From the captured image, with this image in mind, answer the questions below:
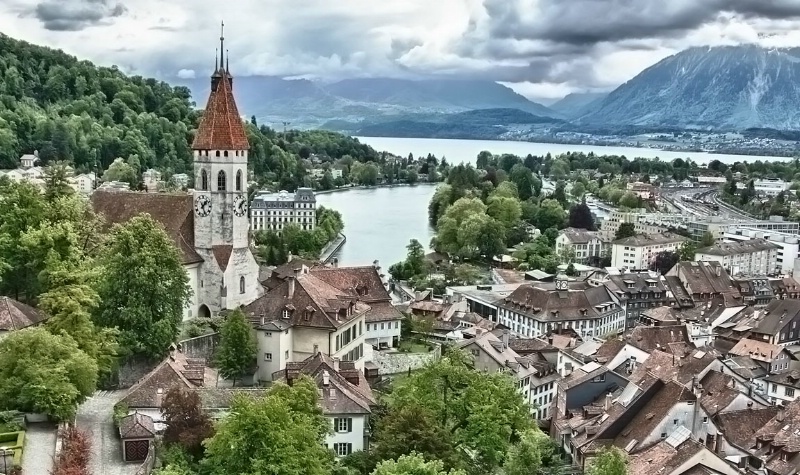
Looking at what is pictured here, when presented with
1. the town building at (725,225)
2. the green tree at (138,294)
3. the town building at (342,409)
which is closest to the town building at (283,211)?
the town building at (725,225)

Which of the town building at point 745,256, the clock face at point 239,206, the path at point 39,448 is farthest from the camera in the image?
the town building at point 745,256

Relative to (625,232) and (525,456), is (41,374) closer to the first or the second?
(525,456)

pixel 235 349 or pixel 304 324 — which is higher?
pixel 304 324

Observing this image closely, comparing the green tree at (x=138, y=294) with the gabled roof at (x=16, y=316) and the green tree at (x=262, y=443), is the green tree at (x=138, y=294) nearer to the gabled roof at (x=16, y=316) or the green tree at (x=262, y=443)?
the gabled roof at (x=16, y=316)

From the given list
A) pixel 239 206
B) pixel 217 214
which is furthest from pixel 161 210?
pixel 239 206

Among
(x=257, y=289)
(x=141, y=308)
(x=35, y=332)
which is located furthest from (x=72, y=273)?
(x=257, y=289)

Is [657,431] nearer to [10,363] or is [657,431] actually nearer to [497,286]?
[10,363]
